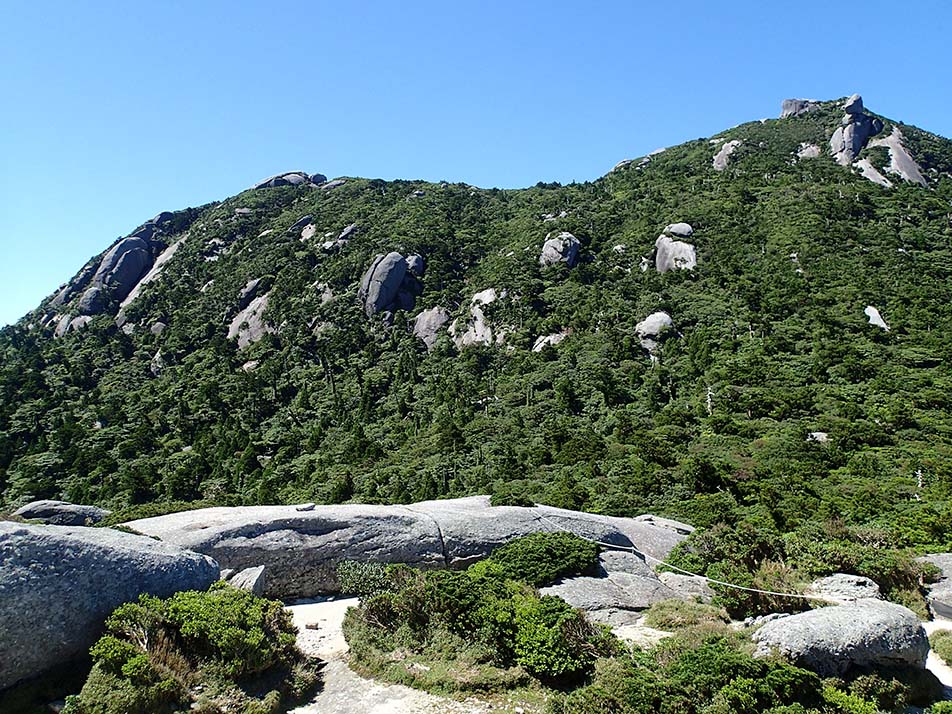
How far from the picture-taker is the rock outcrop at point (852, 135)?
91.4 m

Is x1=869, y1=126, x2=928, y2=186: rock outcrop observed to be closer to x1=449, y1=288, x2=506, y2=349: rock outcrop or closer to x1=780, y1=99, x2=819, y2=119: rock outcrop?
x1=780, y1=99, x2=819, y2=119: rock outcrop

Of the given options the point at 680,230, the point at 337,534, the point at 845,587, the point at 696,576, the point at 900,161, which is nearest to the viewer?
the point at 845,587

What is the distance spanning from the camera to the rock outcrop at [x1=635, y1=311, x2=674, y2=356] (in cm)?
5588

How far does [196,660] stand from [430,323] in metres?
63.8

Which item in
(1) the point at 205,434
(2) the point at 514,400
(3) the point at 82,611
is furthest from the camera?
(1) the point at 205,434

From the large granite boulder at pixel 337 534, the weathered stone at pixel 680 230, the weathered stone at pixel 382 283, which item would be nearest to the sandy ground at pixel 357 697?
the large granite boulder at pixel 337 534

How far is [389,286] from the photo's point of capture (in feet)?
255

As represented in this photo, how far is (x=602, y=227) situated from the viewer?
83125 millimetres

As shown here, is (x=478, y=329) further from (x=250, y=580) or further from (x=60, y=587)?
(x=60, y=587)

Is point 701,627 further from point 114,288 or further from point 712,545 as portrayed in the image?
point 114,288

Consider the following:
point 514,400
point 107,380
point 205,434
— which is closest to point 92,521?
point 514,400

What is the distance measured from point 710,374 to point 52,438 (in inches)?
2620

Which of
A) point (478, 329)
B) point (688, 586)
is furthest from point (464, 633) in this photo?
point (478, 329)

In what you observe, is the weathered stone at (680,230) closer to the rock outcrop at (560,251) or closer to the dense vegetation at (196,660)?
the rock outcrop at (560,251)
